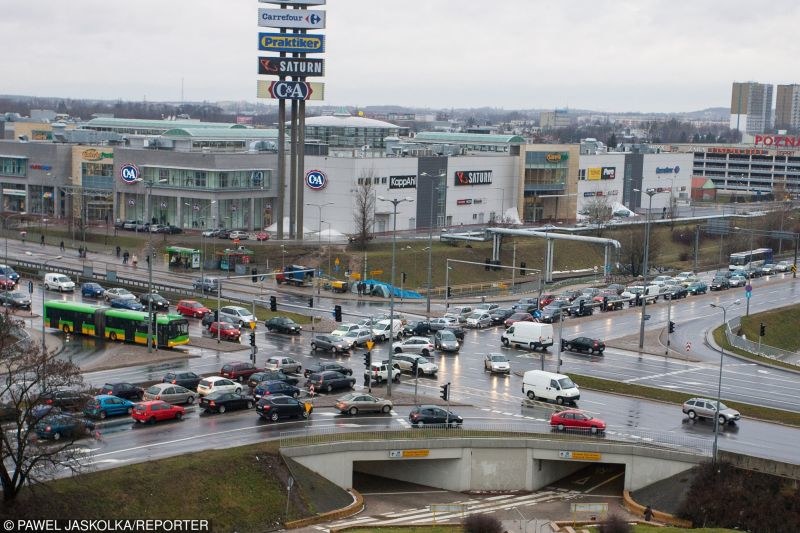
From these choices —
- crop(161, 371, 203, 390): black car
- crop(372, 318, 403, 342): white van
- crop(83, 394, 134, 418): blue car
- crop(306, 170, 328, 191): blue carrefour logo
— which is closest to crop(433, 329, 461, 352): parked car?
crop(372, 318, 403, 342): white van

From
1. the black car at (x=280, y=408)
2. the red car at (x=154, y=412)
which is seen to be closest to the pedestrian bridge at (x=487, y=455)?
the black car at (x=280, y=408)

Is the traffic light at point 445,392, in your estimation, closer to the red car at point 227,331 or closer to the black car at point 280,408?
the black car at point 280,408

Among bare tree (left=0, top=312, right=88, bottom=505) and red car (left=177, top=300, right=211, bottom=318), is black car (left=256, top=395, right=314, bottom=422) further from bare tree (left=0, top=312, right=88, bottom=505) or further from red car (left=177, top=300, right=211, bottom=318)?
red car (left=177, top=300, right=211, bottom=318)

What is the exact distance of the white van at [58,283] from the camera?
85562 millimetres

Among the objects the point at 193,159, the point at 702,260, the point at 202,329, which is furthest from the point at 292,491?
the point at 702,260

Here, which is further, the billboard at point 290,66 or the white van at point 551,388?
the billboard at point 290,66

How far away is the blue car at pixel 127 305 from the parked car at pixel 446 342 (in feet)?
68.0

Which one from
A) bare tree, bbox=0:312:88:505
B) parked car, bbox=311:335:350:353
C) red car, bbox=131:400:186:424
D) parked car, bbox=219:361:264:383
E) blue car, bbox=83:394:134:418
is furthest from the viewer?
parked car, bbox=311:335:350:353

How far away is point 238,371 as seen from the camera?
58062 mm

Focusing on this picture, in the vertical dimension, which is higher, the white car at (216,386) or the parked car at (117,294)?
the white car at (216,386)

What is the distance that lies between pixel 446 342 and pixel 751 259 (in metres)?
59.4

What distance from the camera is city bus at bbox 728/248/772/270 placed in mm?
117019

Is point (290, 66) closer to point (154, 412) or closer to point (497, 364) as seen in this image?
point (497, 364)

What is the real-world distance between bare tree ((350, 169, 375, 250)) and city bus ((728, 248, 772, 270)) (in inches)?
1461
